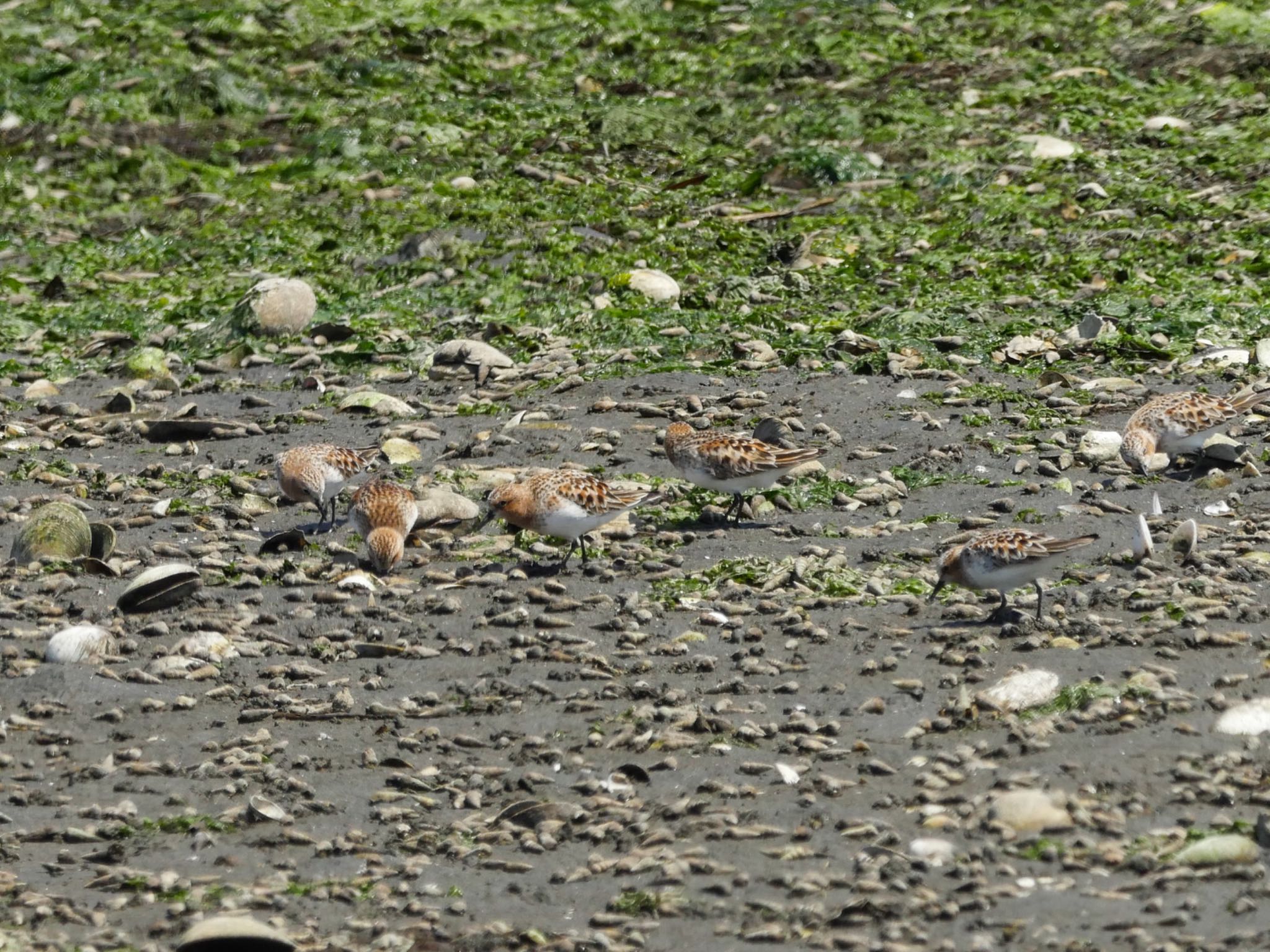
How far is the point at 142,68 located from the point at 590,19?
537 cm

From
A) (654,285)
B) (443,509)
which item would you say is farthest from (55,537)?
(654,285)

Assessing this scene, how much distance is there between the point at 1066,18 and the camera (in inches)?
801

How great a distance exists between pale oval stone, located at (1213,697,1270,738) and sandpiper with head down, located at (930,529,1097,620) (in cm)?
132

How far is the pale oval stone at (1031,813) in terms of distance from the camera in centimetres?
651

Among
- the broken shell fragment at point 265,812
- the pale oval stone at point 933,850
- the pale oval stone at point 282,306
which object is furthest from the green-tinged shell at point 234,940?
the pale oval stone at point 282,306

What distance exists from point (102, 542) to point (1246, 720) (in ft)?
21.1

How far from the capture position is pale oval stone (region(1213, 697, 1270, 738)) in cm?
714

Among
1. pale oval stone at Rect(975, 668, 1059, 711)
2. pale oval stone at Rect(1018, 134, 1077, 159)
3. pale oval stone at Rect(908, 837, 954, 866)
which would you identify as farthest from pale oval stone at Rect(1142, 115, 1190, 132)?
pale oval stone at Rect(908, 837, 954, 866)

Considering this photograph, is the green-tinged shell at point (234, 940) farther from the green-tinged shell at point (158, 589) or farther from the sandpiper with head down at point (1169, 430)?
the sandpiper with head down at point (1169, 430)

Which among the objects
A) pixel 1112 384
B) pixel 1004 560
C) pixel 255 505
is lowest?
pixel 255 505

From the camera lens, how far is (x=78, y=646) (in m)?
8.66

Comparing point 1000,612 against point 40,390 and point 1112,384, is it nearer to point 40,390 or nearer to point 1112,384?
point 1112,384

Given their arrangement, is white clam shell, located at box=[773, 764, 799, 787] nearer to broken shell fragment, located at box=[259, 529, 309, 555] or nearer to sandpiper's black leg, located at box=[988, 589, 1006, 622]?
sandpiper's black leg, located at box=[988, 589, 1006, 622]

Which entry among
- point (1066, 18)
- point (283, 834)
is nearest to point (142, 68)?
point (1066, 18)
